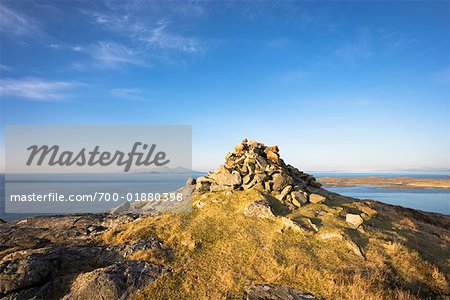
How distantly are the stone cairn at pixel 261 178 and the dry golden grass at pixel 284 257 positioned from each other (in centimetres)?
190

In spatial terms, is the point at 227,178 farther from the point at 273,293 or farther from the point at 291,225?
the point at 273,293

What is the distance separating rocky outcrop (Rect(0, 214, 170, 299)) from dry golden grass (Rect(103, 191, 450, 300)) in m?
0.78

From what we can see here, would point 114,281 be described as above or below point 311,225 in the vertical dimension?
below

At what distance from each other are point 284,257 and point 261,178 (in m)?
8.91

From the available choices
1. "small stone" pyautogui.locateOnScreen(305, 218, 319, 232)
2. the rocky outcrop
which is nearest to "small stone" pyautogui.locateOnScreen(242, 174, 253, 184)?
"small stone" pyautogui.locateOnScreen(305, 218, 319, 232)

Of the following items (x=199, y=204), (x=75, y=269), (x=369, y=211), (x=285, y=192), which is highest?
(x=285, y=192)

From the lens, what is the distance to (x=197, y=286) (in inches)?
457

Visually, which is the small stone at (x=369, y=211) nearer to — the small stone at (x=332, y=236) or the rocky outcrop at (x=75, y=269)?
the small stone at (x=332, y=236)

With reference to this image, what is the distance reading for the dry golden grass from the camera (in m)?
11.5

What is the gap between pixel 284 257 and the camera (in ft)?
44.6

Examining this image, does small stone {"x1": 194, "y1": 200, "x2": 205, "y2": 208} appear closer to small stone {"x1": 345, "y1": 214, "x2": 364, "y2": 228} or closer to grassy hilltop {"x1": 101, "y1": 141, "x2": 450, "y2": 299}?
grassy hilltop {"x1": 101, "y1": 141, "x2": 450, "y2": 299}

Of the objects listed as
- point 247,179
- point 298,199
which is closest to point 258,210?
point 298,199

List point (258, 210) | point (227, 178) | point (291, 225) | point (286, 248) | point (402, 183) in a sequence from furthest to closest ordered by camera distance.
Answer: point (402, 183) < point (227, 178) < point (258, 210) < point (291, 225) < point (286, 248)

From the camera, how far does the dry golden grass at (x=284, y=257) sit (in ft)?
37.6
